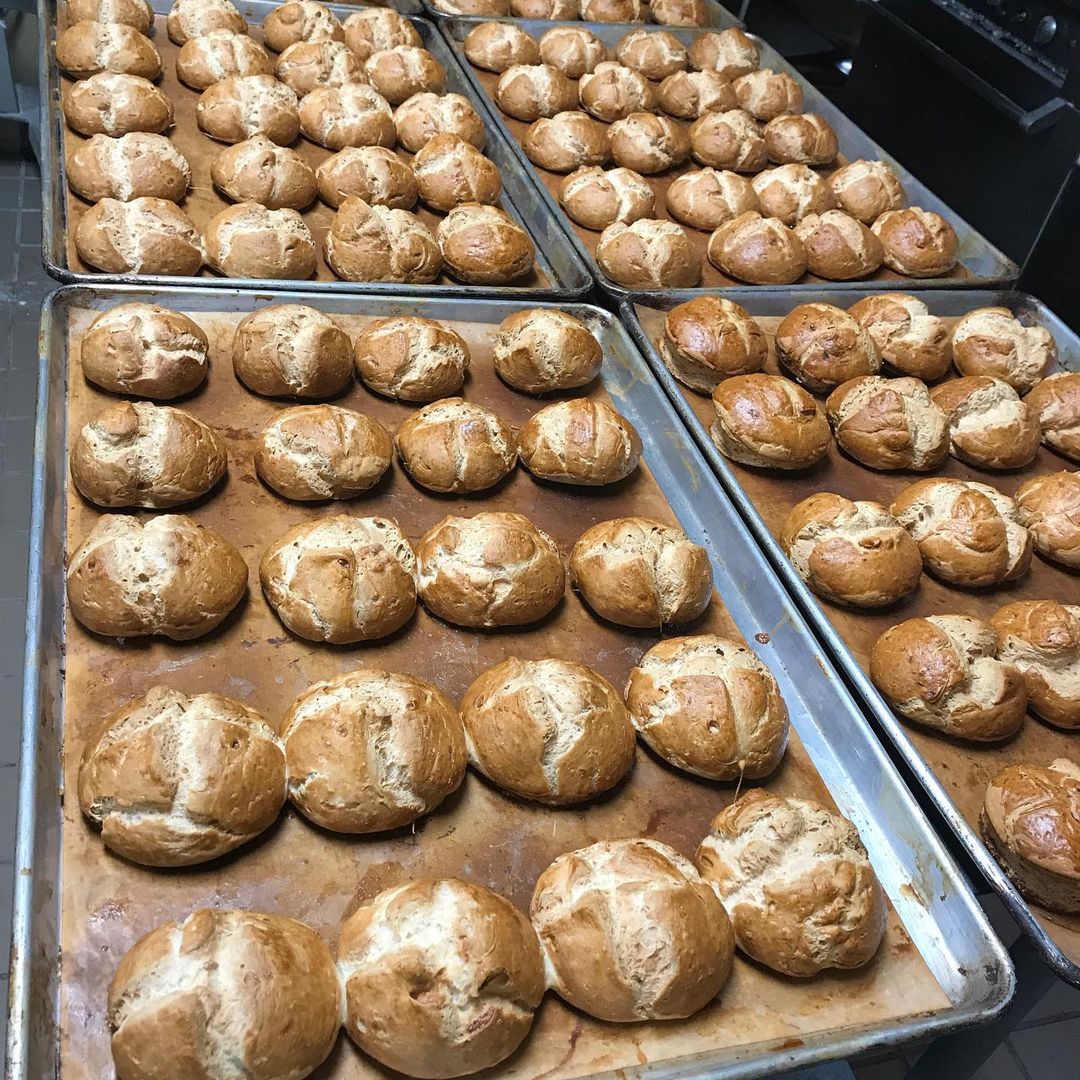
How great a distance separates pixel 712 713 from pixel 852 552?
855 millimetres

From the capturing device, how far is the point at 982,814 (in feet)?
8.08

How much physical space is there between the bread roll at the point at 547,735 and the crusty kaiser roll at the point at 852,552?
3.13ft

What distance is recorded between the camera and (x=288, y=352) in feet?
10.1

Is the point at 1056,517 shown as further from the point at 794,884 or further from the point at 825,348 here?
the point at 794,884

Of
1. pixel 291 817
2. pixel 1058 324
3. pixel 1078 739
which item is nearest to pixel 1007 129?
pixel 1058 324

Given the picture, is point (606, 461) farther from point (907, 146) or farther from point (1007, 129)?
point (907, 146)

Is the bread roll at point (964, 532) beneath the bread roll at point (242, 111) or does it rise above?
beneath

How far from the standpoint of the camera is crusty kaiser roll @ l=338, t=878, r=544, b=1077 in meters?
1.82

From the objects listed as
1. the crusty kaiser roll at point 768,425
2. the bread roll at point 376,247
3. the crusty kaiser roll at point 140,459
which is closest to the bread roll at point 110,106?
the bread roll at point 376,247

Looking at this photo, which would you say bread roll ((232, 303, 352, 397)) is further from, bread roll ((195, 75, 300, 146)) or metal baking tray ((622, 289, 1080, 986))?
bread roll ((195, 75, 300, 146))

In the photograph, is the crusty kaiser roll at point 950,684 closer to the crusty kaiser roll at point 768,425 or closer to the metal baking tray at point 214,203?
the crusty kaiser roll at point 768,425

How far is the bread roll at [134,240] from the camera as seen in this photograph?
130 inches

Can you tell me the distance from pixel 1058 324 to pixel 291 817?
12.8 feet

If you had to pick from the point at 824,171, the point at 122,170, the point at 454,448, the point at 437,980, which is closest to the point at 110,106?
the point at 122,170
